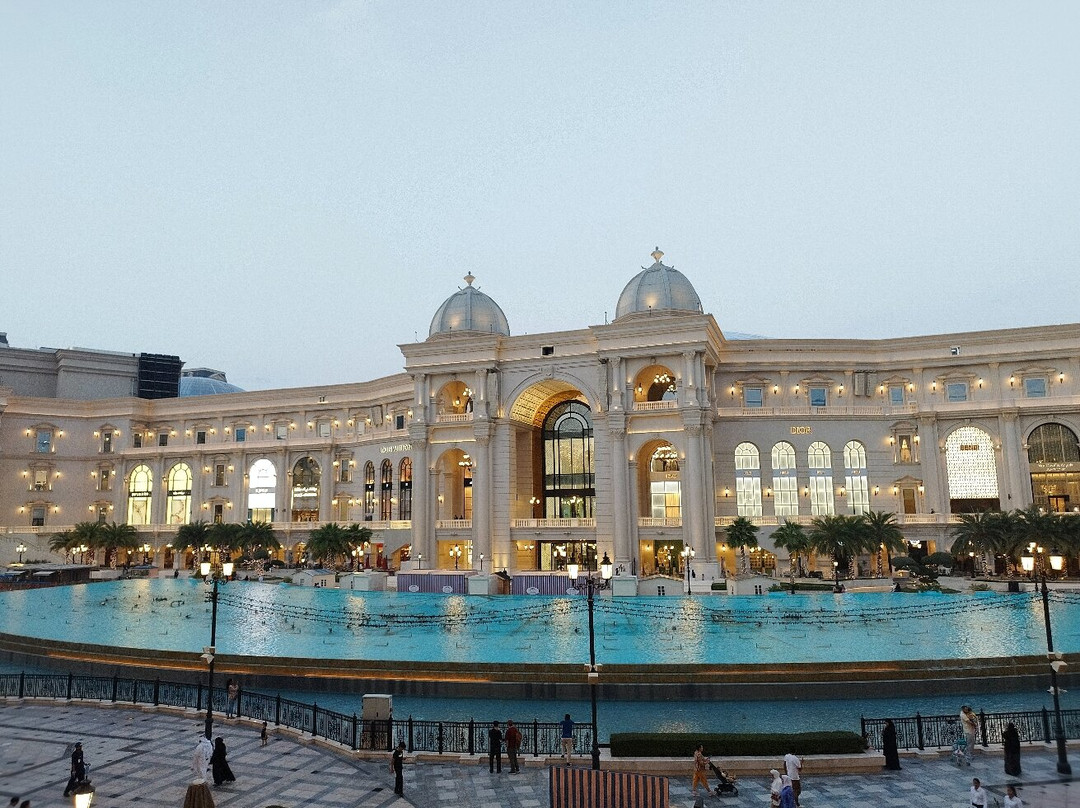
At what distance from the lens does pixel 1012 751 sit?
55.4 ft

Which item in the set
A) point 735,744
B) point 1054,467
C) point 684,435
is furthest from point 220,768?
point 1054,467

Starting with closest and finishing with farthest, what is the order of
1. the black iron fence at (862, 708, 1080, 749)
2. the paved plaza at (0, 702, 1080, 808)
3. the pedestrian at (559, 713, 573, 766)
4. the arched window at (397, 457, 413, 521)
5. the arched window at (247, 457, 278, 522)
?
the paved plaza at (0, 702, 1080, 808) < the pedestrian at (559, 713, 573, 766) < the black iron fence at (862, 708, 1080, 749) < the arched window at (397, 457, 413, 521) < the arched window at (247, 457, 278, 522)

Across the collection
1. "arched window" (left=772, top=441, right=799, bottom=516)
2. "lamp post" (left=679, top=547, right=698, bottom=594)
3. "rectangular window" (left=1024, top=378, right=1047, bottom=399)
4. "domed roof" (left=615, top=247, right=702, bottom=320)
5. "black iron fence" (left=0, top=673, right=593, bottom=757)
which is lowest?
"black iron fence" (left=0, top=673, right=593, bottom=757)

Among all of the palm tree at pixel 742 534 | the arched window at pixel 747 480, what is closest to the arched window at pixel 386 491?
the arched window at pixel 747 480

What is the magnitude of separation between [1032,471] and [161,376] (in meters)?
92.3

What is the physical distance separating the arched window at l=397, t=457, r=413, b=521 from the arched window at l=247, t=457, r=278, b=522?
1581cm

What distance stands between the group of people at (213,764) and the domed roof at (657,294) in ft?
157

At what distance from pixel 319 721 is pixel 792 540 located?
A: 40.7 meters

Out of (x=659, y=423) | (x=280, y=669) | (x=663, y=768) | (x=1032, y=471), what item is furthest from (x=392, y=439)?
(x=663, y=768)

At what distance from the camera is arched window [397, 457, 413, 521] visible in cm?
7194

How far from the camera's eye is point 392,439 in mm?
73500

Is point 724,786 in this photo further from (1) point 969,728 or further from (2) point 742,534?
(2) point 742,534

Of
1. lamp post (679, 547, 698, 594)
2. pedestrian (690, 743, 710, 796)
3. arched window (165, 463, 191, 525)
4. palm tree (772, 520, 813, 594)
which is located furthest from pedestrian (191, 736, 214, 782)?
arched window (165, 463, 191, 525)

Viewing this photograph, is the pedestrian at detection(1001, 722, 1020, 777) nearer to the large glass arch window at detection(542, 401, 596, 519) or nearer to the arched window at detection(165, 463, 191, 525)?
the large glass arch window at detection(542, 401, 596, 519)
